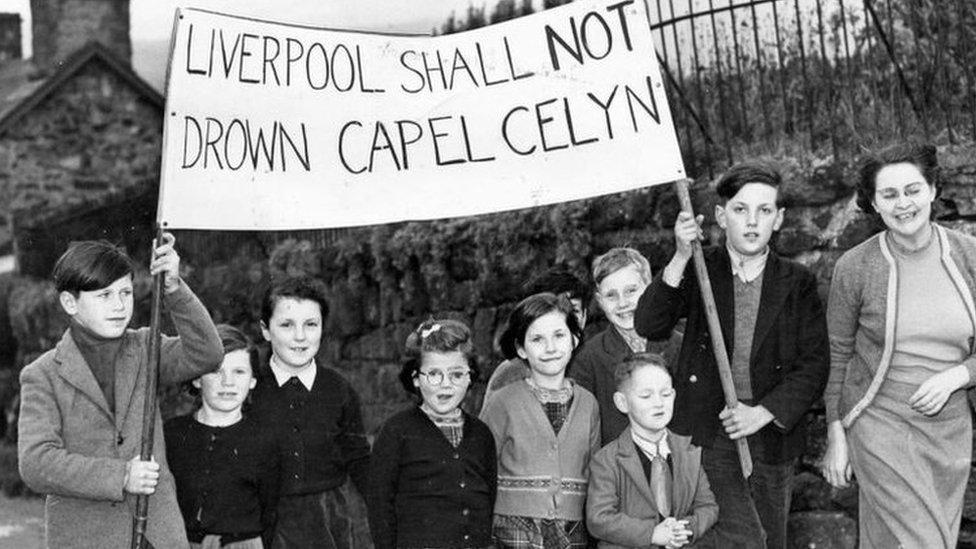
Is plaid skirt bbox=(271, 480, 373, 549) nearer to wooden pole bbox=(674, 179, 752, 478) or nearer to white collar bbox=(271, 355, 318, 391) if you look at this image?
white collar bbox=(271, 355, 318, 391)

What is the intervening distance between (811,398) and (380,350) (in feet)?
14.6

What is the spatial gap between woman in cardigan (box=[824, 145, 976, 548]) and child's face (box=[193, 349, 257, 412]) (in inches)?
82.1

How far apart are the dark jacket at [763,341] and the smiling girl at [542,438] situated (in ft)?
1.09

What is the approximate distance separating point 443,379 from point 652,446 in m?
0.77

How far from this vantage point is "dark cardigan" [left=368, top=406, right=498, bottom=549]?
4.86 metres

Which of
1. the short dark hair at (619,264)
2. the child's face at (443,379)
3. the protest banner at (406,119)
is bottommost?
the child's face at (443,379)

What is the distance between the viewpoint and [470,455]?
4938mm

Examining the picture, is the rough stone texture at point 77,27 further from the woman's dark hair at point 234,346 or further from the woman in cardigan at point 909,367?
the woman in cardigan at point 909,367

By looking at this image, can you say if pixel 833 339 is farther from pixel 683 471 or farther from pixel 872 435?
pixel 683 471

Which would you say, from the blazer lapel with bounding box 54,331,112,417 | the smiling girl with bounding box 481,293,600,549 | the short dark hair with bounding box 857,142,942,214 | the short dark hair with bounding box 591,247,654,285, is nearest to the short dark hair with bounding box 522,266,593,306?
the short dark hair with bounding box 591,247,654,285

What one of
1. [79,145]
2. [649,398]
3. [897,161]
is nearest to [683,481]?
[649,398]

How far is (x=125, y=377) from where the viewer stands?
4.73m

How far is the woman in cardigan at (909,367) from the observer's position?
450 centimetres

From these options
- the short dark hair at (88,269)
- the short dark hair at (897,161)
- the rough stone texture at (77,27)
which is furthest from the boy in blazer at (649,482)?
the rough stone texture at (77,27)
